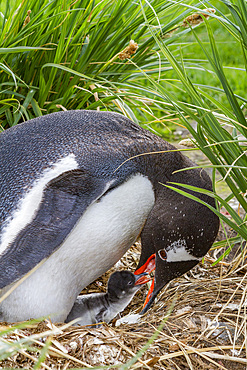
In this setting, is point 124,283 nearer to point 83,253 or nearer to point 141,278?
point 141,278

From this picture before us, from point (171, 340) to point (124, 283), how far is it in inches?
18.9

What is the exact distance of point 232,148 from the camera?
1660mm

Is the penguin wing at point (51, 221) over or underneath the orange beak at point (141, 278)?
over

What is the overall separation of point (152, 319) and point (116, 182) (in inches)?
21.3

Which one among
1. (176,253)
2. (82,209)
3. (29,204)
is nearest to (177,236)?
(176,253)

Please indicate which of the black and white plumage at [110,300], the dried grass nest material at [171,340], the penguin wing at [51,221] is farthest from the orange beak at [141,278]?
the penguin wing at [51,221]

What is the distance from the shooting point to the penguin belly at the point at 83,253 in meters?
1.75

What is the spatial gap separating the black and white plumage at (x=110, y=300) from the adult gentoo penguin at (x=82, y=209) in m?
0.10

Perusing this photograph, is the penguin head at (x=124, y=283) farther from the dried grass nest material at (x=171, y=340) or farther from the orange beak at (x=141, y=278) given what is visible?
the dried grass nest material at (x=171, y=340)

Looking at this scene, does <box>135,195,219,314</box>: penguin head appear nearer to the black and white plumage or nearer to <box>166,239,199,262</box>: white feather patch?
<box>166,239,199,262</box>: white feather patch

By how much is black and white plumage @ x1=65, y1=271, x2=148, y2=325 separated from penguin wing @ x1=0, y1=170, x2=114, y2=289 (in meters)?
0.46

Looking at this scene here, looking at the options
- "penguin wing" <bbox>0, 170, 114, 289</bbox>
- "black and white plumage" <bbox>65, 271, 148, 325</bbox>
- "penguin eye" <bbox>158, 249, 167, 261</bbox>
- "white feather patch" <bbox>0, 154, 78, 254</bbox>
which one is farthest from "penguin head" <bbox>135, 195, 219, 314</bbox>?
"white feather patch" <bbox>0, 154, 78, 254</bbox>

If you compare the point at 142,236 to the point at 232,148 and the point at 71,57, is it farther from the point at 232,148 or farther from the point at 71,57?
the point at 71,57

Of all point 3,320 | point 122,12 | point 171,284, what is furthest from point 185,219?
point 122,12
